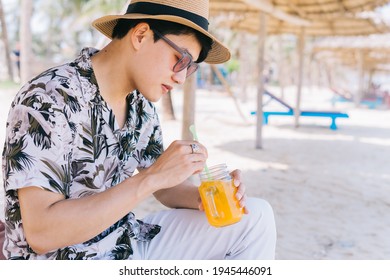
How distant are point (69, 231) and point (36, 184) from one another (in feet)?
0.45

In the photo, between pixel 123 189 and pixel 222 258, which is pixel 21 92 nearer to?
pixel 123 189

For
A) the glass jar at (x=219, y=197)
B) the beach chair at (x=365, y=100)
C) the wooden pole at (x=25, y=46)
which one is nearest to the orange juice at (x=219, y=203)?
the glass jar at (x=219, y=197)

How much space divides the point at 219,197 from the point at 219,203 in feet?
0.06

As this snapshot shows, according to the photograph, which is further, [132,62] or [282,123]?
[282,123]

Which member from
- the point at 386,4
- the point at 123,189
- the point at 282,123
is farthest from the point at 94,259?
the point at 282,123

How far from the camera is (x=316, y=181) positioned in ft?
15.0

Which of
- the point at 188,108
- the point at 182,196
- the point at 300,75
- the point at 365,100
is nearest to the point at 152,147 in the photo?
the point at 182,196

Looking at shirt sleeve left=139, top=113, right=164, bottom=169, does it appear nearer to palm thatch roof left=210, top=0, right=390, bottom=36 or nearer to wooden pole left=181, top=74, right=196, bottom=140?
wooden pole left=181, top=74, right=196, bottom=140

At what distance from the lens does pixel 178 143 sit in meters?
1.18

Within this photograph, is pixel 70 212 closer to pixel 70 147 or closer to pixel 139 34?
pixel 70 147

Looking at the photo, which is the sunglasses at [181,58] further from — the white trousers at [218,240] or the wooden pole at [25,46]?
the wooden pole at [25,46]

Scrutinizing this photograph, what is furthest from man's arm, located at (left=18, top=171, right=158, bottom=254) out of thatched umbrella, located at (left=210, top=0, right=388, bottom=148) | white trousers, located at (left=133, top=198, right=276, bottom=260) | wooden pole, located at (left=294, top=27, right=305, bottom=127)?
wooden pole, located at (left=294, top=27, right=305, bottom=127)

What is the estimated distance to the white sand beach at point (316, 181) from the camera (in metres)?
2.93
